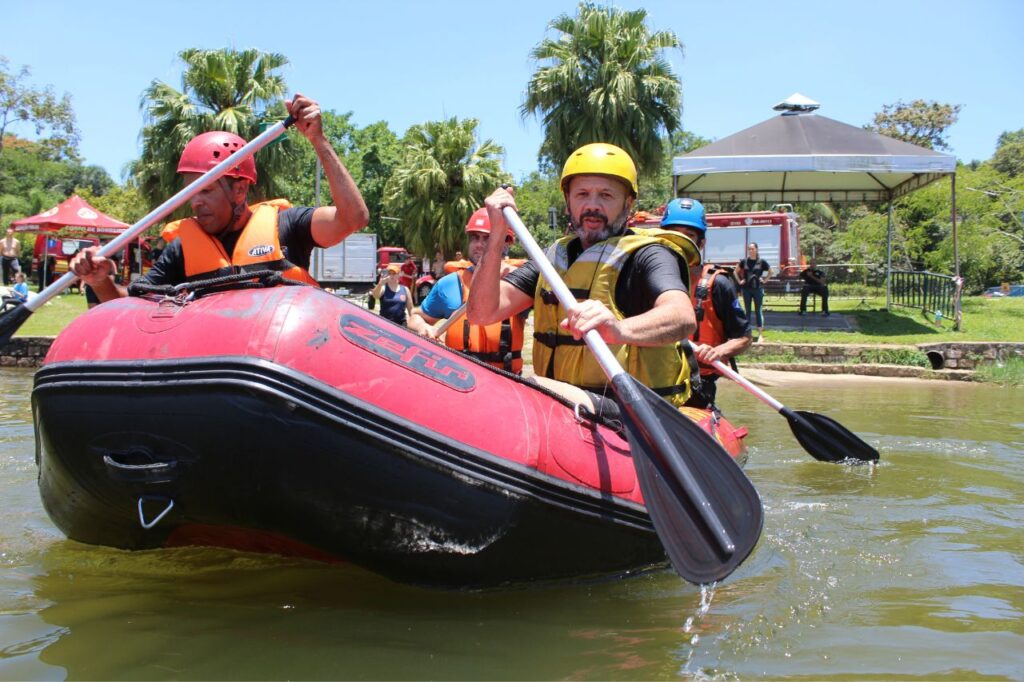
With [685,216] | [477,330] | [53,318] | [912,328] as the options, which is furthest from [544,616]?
[53,318]

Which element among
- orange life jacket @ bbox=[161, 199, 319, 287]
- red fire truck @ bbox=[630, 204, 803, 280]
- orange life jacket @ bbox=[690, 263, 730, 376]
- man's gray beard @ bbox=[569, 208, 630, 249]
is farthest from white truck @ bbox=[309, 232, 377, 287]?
man's gray beard @ bbox=[569, 208, 630, 249]

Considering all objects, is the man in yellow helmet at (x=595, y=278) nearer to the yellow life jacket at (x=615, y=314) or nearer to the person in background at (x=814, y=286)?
the yellow life jacket at (x=615, y=314)

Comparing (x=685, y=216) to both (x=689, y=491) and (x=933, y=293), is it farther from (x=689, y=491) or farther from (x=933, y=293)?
(x=933, y=293)

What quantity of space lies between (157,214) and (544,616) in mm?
2353

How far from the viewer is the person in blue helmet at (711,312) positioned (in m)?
5.57

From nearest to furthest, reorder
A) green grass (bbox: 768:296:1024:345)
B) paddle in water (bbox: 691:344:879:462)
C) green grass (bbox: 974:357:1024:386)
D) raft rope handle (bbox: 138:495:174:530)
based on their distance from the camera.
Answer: raft rope handle (bbox: 138:495:174:530) → paddle in water (bbox: 691:344:879:462) → green grass (bbox: 974:357:1024:386) → green grass (bbox: 768:296:1024:345)

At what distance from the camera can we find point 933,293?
17.3m

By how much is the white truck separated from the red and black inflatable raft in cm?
2933

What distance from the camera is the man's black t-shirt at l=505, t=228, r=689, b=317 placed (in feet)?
11.3

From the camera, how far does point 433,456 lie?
119 inches

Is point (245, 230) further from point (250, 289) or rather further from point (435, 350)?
point (435, 350)

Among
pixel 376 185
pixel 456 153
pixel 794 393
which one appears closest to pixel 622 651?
pixel 794 393

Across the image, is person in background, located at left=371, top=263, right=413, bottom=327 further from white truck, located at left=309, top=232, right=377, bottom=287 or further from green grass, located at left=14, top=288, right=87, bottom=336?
white truck, located at left=309, top=232, right=377, bottom=287

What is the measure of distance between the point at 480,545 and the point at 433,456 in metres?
0.42
